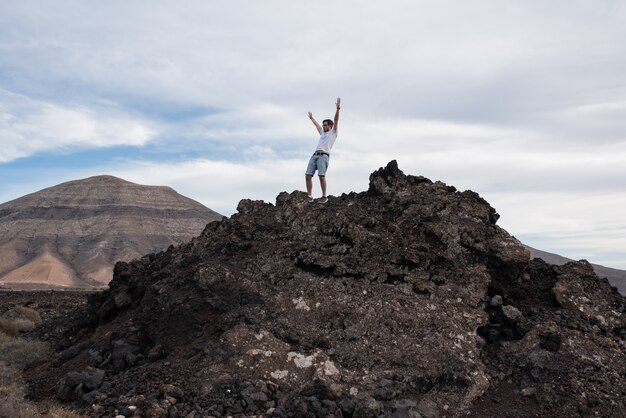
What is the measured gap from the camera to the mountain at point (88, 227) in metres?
72.5

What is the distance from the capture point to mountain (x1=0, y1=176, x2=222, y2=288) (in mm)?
72500

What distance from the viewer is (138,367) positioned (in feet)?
29.1

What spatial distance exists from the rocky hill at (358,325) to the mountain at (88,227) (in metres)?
61.9

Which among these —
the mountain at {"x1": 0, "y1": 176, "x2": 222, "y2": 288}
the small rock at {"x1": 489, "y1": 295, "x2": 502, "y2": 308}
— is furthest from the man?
the mountain at {"x1": 0, "y1": 176, "x2": 222, "y2": 288}

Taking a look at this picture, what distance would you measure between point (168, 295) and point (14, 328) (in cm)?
608

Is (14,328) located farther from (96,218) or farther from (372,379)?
(96,218)

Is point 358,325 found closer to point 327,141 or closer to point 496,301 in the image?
point 496,301

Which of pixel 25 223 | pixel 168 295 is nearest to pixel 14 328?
pixel 168 295

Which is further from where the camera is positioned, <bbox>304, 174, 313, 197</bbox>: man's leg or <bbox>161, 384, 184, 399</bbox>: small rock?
<bbox>304, 174, 313, 197</bbox>: man's leg

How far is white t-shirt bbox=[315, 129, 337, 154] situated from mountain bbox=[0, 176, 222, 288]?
62287 mm

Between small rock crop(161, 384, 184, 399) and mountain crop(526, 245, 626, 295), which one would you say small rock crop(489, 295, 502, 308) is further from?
mountain crop(526, 245, 626, 295)

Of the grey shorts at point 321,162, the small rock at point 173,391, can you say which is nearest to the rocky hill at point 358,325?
the small rock at point 173,391

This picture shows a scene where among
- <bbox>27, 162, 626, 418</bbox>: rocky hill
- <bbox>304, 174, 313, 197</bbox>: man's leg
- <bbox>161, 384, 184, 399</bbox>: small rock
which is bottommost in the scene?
<bbox>161, 384, 184, 399</bbox>: small rock

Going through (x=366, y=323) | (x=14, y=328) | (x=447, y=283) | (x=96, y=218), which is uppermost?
(x=96, y=218)
